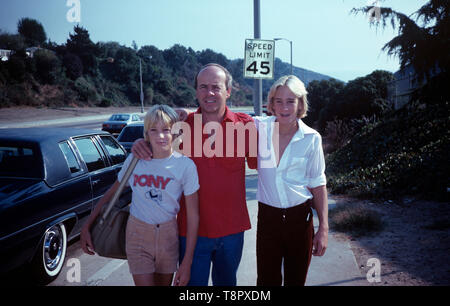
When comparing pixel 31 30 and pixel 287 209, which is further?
pixel 31 30

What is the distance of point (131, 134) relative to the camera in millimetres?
9500

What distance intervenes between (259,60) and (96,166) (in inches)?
172

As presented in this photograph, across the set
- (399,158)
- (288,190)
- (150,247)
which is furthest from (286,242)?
(399,158)

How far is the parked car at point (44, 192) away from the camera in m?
3.04

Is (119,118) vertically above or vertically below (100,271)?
above

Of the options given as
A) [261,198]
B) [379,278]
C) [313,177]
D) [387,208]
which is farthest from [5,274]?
[387,208]

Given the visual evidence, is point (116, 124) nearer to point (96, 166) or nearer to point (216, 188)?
point (96, 166)

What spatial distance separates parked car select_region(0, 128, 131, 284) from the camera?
3035mm

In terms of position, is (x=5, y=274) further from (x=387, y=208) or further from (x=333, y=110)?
(x=333, y=110)

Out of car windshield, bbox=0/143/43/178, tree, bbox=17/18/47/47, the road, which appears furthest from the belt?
tree, bbox=17/18/47/47

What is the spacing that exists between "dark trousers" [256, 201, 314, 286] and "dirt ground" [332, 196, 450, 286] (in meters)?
1.57

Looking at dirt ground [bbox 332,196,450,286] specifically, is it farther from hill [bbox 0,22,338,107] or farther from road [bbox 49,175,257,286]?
hill [bbox 0,22,338,107]

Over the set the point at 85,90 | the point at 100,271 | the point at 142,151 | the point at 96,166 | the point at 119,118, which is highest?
the point at 85,90

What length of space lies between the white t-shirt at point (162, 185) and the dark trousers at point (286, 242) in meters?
0.61
